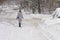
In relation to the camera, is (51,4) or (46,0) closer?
(51,4)

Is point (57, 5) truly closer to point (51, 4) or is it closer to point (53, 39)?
point (51, 4)

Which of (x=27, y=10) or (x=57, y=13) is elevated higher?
(x=57, y=13)

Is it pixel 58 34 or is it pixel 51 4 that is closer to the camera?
pixel 58 34

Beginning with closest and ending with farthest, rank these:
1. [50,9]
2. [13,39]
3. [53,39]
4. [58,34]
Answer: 1. [53,39]
2. [58,34]
3. [13,39]
4. [50,9]

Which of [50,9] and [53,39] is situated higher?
[53,39]

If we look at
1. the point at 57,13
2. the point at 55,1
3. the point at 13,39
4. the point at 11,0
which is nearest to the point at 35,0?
Result: the point at 55,1

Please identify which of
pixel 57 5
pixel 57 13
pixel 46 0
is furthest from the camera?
pixel 46 0

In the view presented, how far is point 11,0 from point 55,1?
51560 millimetres

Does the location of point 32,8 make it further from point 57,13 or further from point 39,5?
point 57,13

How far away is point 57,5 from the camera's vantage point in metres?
36.6

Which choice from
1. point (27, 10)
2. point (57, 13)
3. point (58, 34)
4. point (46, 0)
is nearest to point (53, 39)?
point (58, 34)

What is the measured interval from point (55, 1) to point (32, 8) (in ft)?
16.7

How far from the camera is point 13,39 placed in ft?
42.8

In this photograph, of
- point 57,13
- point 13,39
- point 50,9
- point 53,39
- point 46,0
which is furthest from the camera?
point 46,0
